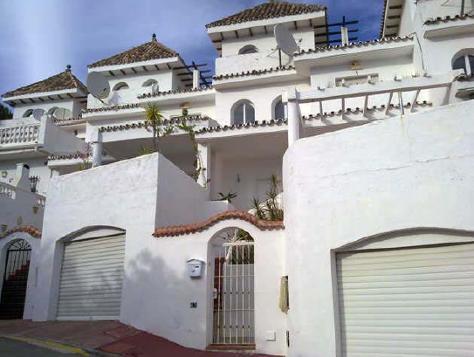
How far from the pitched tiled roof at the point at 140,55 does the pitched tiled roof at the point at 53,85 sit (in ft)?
13.4

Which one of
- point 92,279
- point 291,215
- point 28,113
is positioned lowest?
point 92,279

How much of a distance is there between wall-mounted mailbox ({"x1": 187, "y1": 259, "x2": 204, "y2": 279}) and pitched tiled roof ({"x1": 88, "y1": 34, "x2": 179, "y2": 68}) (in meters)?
18.3

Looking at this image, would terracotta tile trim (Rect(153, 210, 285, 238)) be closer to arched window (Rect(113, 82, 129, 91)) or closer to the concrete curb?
the concrete curb

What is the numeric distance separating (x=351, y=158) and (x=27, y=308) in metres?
11.1

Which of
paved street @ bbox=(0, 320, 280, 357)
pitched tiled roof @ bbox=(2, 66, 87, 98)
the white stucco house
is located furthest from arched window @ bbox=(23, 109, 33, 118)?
paved street @ bbox=(0, 320, 280, 357)

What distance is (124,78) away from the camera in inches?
1113

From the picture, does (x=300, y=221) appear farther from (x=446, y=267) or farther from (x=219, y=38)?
(x=219, y=38)

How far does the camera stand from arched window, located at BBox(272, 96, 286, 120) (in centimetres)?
2119

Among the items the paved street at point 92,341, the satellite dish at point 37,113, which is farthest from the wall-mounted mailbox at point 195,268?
the satellite dish at point 37,113

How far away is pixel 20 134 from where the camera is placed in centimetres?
2544

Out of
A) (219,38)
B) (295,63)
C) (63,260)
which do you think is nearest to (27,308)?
(63,260)

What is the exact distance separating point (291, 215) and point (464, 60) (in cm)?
1245

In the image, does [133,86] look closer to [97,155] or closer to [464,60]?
[97,155]

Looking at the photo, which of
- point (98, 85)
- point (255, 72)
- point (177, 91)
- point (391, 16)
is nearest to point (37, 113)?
point (98, 85)
